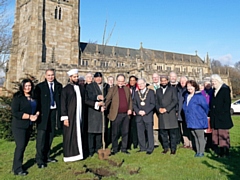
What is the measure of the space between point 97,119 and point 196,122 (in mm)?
2729

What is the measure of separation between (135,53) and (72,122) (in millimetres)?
56671

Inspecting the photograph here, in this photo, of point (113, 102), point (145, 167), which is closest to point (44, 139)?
point (113, 102)

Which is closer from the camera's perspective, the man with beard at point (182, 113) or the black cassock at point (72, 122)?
the black cassock at point (72, 122)

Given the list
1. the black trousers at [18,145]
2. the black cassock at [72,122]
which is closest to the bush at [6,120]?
the black cassock at [72,122]

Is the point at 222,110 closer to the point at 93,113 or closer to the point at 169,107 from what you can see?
the point at 169,107

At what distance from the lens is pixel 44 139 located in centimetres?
557

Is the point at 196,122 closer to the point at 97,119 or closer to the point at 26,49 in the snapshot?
the point at 97,119

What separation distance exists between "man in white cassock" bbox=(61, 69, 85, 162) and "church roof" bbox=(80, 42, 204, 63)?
1551 inches

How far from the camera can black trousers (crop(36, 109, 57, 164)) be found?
215 inches

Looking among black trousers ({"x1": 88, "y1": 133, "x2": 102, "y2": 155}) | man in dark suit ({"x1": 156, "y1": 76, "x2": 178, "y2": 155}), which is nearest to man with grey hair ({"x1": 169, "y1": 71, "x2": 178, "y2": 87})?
man in dark suit ({"x1": 156, "y1": 76, "x2": 178, "y2": 155})

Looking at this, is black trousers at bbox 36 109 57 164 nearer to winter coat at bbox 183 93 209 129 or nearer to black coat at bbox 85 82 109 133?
black coat at bbox 85 82 109 133

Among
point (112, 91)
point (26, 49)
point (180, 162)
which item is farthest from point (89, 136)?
point (26, 49)

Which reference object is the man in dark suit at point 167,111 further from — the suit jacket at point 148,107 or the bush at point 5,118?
the bush at point 5,118

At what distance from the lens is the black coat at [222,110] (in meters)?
6.02
